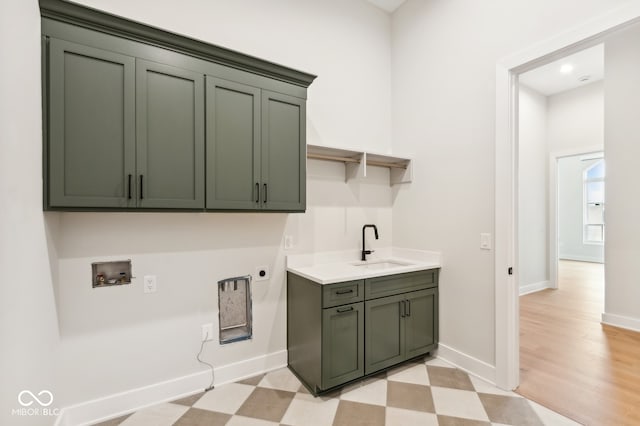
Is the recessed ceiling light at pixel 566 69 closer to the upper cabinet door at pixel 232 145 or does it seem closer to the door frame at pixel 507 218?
the door frame at pixel 507 218

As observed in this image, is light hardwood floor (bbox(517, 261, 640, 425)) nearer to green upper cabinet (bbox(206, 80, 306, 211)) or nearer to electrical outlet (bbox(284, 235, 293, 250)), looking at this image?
electrical outlet (bbox(284, 235, 293, 250))

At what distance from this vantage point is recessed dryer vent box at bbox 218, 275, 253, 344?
231 cm

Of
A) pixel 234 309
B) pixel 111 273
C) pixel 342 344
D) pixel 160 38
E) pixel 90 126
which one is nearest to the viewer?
pixel 90 126

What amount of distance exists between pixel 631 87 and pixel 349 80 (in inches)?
133

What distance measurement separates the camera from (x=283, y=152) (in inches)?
87.7

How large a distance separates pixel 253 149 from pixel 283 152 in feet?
0.79

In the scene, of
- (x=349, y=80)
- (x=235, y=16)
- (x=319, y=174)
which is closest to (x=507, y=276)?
(x=319, y=174)

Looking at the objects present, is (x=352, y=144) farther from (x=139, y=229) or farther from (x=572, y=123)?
(x=572, y=123)

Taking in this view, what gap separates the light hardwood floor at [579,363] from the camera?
1974 mm

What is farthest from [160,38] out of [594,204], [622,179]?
[594,204]

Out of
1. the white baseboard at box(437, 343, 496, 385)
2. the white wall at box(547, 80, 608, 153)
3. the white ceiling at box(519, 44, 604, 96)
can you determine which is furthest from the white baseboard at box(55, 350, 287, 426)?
the white wall at box(547, 80, 608, 153)

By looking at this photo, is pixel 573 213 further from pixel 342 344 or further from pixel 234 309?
pixel 234 309

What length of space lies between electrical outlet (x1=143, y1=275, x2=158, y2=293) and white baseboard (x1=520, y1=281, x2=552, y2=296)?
17.6 ft

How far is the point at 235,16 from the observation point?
240 centimetres
